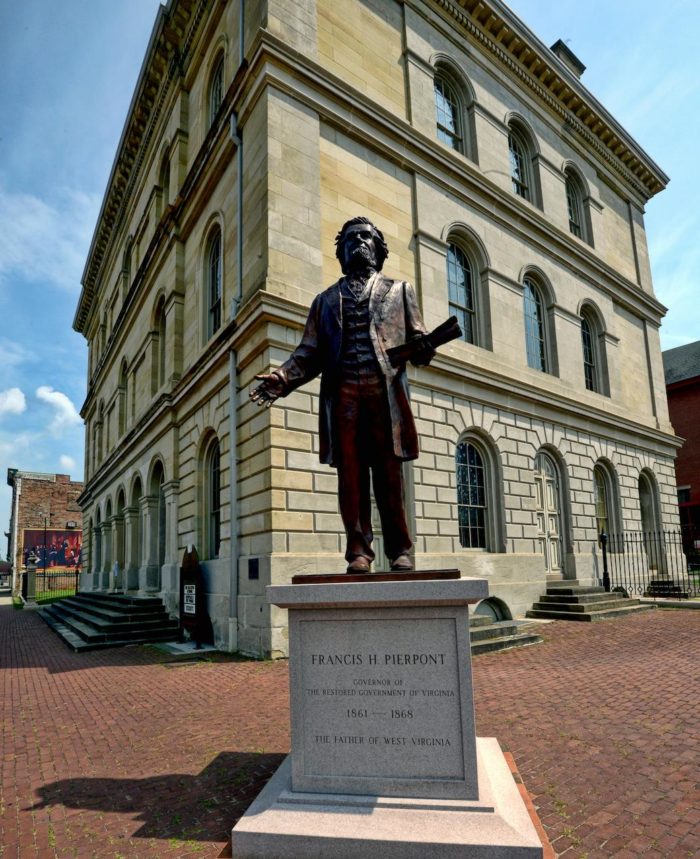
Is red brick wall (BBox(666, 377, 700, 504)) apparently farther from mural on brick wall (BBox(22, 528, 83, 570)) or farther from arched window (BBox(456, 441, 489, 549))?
mural on brick wall (BBox(22, 528, 83, 570))

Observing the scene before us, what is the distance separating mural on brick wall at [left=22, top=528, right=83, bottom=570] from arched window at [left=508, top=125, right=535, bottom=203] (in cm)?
4525

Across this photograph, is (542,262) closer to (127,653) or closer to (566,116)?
(566,116)

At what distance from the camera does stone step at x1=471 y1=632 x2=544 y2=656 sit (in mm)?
10227

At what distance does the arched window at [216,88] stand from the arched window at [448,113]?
20.2 feet

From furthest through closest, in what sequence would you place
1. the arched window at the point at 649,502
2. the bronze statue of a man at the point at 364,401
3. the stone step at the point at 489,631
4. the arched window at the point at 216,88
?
the arched window at the point at 649,502
the arched window at the point at 216,88
the stone step at the point at 489,631
the bronze statue of a man at the point at 364,401

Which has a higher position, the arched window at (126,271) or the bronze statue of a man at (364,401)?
the arched window at (126,271)

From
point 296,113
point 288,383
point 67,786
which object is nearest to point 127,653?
point 67,786

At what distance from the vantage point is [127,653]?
38.5 ft

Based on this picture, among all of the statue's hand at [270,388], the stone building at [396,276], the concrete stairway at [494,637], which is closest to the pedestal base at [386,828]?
the statue's hand at [270,388]

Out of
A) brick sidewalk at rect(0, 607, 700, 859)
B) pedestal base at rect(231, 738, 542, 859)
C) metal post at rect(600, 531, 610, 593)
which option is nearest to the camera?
pedestal base at rect(231, 738, 542, 859)

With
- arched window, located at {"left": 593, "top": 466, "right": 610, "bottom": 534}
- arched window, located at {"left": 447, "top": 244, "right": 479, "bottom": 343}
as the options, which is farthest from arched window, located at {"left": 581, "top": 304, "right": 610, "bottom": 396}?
arched window, located at {"left": 447, "top": 244, "right": 479, "bottom": 343}

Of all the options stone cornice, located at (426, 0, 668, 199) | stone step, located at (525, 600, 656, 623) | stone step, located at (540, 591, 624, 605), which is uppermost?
stone cornice, located at (426, 0, 668, 199)

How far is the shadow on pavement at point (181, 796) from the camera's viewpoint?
12.4ft

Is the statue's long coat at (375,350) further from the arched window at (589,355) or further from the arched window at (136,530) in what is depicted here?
the arched window at (136,530)
